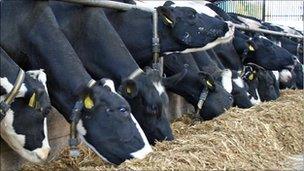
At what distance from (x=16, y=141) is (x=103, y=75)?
179 centimetres

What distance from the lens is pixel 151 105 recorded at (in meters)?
5.86

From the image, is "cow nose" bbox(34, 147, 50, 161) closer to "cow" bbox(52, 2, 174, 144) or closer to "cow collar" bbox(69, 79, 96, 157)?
"cow collar" bbox(69, 79, 96, 157)

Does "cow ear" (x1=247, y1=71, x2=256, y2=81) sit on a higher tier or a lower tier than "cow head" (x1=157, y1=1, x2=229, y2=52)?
lower

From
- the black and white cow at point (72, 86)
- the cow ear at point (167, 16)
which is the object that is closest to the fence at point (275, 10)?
the cow ear at point (167, 16)

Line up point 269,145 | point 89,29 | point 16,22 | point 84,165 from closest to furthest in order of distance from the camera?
1. point 84,165
2. point 16,22
3. point 89,29
4. point 269,145

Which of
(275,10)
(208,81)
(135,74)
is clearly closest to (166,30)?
(208,81)

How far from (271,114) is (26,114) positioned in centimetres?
405

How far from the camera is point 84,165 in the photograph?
201 inches

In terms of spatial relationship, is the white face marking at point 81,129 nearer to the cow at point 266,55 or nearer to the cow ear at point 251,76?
the cow ear at point 251,76

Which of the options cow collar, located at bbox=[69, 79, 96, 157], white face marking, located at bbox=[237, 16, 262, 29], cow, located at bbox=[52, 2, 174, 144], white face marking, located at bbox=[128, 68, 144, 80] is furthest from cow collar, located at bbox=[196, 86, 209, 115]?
white face marking, located at bbox=[237, 16, 262, 29]

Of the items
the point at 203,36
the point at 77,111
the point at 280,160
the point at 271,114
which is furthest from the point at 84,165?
the point at 271,114

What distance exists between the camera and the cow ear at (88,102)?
16.2 ft

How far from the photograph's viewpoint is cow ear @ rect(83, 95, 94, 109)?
16.2ft

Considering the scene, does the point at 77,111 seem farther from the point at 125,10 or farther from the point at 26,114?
the point at 125,10
